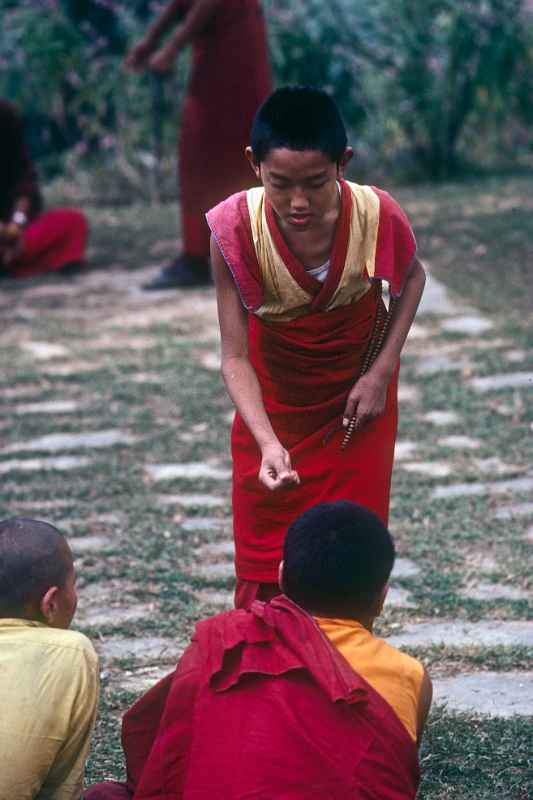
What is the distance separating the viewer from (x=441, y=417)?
5.59 metres

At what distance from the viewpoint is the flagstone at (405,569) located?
13.4ft

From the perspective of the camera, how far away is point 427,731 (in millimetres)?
3119

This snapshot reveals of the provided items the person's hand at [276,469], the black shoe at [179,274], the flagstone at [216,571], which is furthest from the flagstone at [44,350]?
the person's hand at [276,469]

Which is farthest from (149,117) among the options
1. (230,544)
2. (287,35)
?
(230,544)

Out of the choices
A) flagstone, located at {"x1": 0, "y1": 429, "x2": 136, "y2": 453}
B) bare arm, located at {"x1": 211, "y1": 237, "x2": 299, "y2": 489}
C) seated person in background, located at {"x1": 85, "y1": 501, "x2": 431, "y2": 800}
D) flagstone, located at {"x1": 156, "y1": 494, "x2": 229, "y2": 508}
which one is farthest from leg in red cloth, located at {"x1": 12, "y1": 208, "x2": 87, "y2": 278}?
seated person in background, located at {"x1": 85, "y1": 501, "x2": 431, "y2": 800}

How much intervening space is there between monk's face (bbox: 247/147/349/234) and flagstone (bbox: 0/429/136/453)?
8.56 ft

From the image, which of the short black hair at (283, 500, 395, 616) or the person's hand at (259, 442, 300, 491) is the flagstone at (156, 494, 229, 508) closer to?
the person's hand at (259, 442, 300, 491)

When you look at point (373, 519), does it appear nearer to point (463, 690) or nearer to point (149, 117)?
point (463, 690)

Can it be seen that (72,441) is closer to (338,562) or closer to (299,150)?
(299,150)

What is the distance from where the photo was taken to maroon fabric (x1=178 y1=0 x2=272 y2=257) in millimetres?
7480

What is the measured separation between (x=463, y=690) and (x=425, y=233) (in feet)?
18.8

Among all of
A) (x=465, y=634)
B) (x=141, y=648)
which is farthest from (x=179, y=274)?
(x=465, y=634)

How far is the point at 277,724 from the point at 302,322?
1030 mm

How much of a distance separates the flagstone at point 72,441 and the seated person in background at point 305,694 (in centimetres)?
290
